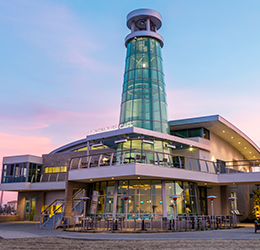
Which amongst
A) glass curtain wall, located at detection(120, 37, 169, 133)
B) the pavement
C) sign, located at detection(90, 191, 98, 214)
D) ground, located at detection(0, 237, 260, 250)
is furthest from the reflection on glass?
ground, located at detection(0, 237, 260, 250)

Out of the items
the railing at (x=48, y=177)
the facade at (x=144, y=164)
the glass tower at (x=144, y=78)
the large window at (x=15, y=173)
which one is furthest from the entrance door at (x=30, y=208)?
the glass tower at (x=144, y=78)

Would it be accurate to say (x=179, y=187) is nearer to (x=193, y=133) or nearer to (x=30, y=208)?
(x=193, y=133)

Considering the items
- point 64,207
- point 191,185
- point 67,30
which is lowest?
point 64,207

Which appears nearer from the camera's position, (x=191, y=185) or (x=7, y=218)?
(x=191, y=185)

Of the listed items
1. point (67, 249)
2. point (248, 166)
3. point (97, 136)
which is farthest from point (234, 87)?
point (67, 249)

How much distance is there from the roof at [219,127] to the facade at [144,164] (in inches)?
3.8

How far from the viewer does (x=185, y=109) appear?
4171 inches

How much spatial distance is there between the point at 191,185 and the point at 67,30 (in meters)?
17.0

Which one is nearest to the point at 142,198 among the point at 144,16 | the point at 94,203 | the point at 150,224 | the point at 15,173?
the point at 150,224

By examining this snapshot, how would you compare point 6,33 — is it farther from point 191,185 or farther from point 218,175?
point 218,175

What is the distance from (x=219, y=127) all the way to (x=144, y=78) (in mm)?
9118

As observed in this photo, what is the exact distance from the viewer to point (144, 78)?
29453 millimetres

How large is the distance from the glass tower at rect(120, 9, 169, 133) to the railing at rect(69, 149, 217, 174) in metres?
6.26

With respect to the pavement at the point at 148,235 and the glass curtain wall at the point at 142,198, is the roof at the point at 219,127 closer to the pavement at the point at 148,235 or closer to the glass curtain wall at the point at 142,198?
the glass curtain wall at the point at 142,198
